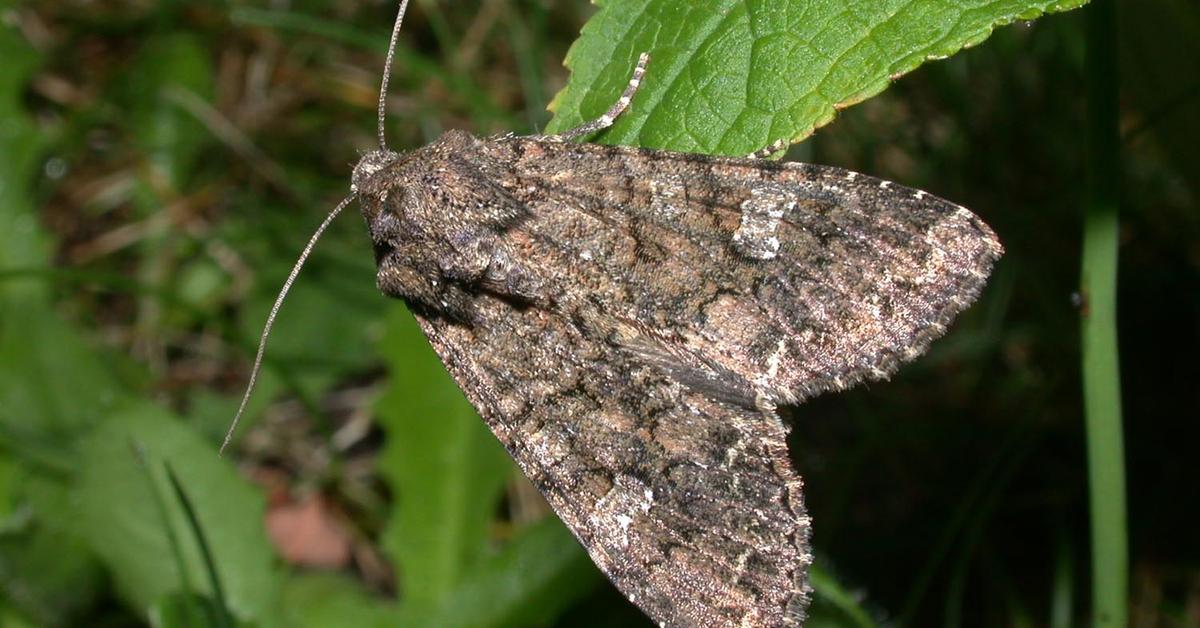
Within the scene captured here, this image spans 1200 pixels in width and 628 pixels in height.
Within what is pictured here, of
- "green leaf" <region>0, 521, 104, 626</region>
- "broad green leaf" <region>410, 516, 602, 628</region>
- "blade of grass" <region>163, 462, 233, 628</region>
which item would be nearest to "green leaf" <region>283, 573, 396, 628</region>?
"broad green leaf" <region>410, 516, 602, 628</region>

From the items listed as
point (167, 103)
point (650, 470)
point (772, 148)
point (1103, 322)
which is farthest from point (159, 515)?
point (1103, 322)

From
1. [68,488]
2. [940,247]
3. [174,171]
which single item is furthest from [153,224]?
[940,247]

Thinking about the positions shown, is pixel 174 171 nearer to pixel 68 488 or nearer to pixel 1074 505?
pixel 68 488

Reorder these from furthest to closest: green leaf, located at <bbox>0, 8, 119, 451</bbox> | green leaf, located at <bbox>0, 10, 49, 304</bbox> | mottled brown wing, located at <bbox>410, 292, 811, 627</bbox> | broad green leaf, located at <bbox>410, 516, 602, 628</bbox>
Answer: green leaf, located at <bbox>0, 10, 49, 304</bbox> < green leaf, located at <bbox>0, 8, 119, 451</bbox> < broad green leaf, located at <bbox>410, 516, 602, 628</bbox> < mottled brown wing, located at <bbox>410, 292, 811, 627</bbox>

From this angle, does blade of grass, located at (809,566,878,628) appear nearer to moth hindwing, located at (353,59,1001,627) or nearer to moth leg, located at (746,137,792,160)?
moth hindwing, located at (353,59,1001,627)

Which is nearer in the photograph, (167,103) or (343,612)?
(343,612)

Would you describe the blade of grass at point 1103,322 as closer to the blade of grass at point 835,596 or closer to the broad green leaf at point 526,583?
the blade of grass at point 835,596

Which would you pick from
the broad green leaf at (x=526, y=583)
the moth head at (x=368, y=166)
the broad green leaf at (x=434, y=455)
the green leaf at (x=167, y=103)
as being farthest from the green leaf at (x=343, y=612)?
the green leaf at (x=167, y=103)

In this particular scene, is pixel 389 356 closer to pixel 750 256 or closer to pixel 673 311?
pixel 673 311
